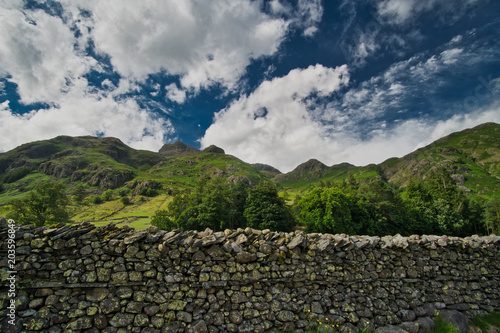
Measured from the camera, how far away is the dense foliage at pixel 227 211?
36.7m

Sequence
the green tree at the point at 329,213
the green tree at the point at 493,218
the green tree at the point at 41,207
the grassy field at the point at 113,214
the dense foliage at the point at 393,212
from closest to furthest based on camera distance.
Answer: the green tree at the point at 329,213
the dense foliage at the point at 393,212
the green tree at the point at 41,207
the green tree at the point at 493,218
the grassy field at the point at 113,214

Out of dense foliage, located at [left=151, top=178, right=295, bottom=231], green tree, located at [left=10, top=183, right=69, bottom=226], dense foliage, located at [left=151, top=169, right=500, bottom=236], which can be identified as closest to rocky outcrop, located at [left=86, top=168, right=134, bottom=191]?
green tree, located at [left=10, top=183, right=69, bottom=226]

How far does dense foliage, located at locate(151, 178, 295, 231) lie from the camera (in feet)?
120

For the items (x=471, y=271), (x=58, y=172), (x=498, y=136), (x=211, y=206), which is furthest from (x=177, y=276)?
(x=498, y=136)

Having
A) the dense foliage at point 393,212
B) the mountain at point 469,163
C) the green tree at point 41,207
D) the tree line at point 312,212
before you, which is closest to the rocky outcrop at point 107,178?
the green tree at point 41,207

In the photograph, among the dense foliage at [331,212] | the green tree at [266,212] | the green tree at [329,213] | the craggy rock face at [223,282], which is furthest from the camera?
the green tree at [266,212]

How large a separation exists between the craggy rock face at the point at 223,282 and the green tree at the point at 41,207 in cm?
4948

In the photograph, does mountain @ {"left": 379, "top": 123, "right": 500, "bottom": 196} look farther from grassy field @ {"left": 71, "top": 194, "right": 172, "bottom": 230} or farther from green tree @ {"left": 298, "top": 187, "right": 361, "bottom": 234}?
grassy field @ {"left": 71, "top": 194, "right": 172, "bottom": 230}

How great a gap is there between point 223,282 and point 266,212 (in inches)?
1306

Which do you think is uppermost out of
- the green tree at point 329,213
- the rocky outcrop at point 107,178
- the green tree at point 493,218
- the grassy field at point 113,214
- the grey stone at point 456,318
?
the rocky outcrop at point 107,178

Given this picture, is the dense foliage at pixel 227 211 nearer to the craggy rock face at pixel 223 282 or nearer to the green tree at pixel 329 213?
the green tree at pixel 329 213

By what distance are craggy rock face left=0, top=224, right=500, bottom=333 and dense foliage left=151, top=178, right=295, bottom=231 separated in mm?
29374

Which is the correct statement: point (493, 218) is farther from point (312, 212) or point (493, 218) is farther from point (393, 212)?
point (312, 212)

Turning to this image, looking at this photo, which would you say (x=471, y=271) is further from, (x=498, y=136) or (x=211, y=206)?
(x=498, y=136)
